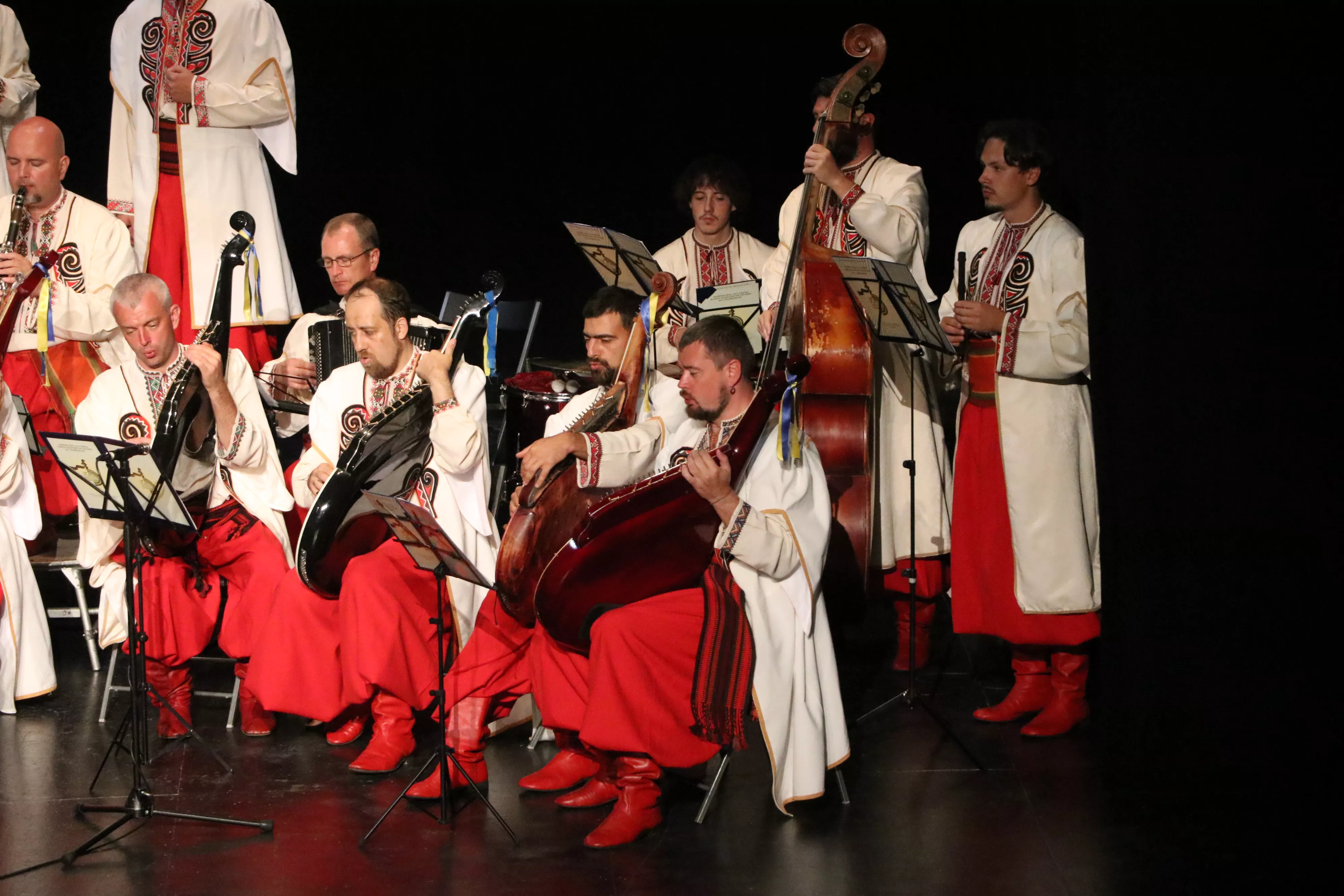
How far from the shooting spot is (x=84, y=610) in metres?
5.84

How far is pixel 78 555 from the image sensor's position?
536 cm

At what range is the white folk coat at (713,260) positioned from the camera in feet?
21.4

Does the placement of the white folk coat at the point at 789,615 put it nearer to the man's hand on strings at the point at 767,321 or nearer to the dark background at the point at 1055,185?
the dark background at the point at 1055,185

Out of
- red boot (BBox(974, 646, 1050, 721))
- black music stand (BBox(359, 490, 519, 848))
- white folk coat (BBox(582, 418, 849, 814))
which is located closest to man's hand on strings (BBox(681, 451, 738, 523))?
white folk coat (BBox(582, 418, 849, 814))

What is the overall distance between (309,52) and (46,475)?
253 centimetres

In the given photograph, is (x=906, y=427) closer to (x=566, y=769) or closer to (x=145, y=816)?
(x=566, y=769)

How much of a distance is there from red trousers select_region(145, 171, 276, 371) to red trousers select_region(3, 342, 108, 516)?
0.46 m

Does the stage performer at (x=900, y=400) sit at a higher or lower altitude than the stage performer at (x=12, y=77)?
lower

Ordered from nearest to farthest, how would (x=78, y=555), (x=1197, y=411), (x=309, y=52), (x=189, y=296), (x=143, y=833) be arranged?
1. (x=1197, y=411)
2. (x=143, y=833)
3. (x=78, y=555)
4. (x=189, y=296)
5. (x=309, y=52)

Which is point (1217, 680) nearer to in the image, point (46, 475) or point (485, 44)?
point (46, 475)

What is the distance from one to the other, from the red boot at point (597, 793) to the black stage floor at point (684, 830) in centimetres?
4

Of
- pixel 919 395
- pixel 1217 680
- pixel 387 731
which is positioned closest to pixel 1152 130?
pixel 1217 680

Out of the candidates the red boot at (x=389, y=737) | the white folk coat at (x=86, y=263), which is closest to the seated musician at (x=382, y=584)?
the red boot at (x=389, y=737)

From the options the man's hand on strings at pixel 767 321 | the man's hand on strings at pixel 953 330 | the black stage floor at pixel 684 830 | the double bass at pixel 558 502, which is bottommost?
the black stage floor at pixel 684 830
